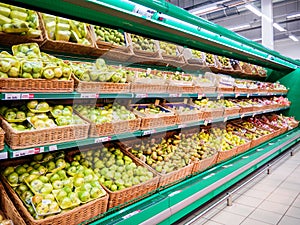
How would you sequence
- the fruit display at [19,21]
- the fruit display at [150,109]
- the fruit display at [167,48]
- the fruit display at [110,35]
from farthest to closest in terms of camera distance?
1. the fruit display at [167,48]
2. the fruit display at [150,109]
3. the fruit display at [110,35]
4. the fruit display at [19,21]

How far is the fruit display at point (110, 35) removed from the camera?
264cm

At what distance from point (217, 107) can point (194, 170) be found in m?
1.21

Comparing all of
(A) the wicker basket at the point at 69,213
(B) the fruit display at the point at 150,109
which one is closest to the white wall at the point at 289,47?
(B) the fruit display at the point at 150,109

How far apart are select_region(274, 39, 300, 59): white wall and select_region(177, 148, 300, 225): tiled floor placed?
1683 cm

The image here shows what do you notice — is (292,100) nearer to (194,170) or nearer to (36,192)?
(194,170)

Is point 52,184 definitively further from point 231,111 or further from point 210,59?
point 210,59

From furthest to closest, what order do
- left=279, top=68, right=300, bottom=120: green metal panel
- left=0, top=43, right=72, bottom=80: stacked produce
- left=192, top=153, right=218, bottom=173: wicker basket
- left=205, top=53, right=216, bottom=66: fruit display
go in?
1. left=279, top=68, right=300, bottom=120: green metal panel
2. left=205, top=53, right=216, bottom=66: fruit display
3. left=192, top=153, right=218, bottom=173: wicker basket
4. left=0, top=43, right=72, bottom=80: stacked produce

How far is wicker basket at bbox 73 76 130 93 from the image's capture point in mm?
2127

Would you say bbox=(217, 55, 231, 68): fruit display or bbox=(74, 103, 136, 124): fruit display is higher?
bbox=(217, 55, 231, 68): fruit display

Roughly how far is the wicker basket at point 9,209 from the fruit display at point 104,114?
2.79 ft

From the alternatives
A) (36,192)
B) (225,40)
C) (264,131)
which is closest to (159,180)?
(36,192)

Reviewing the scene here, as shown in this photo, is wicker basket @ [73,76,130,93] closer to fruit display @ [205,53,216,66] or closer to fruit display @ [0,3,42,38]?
fruit display @ [0,3,42,38]

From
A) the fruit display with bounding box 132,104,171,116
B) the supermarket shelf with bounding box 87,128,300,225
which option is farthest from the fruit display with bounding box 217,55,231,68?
the fruit display with bounding box 132,104,171,116

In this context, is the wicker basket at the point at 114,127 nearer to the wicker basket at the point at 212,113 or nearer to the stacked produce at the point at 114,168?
the stacked produce at the point at 114,168
